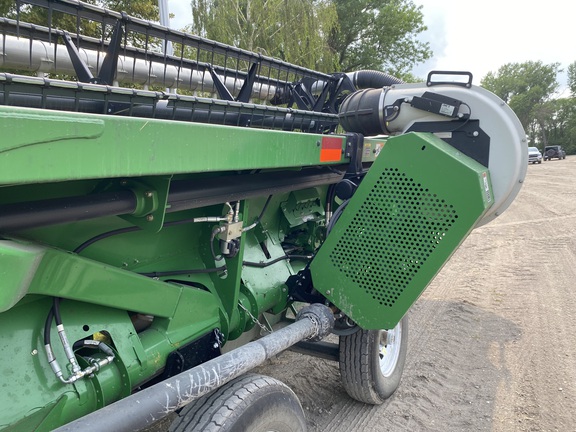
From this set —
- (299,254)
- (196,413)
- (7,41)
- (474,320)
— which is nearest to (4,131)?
(196,413)

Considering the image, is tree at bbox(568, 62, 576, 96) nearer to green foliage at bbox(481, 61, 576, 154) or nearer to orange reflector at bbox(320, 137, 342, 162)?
green foliage at bbox(481, 61, 576, 154)

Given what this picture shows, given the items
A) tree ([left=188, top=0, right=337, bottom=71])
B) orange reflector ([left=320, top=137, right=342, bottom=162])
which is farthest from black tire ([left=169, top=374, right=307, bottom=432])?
tree ([left=188, top=0, right=337, bottom=71])

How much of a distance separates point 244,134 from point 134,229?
572 mm

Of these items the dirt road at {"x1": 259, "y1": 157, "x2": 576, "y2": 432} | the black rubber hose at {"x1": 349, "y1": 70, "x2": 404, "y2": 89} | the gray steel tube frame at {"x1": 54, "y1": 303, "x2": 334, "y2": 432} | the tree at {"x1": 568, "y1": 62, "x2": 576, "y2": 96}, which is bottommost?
the dirt road at {"x1": 259, "y1": 157, "x2": 576, "y2": 432}

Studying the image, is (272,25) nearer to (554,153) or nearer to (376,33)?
(376,33)

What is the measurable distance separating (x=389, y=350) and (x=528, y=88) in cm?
7351

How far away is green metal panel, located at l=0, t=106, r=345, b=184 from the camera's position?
104 cm

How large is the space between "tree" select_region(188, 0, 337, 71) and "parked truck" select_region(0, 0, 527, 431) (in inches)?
517

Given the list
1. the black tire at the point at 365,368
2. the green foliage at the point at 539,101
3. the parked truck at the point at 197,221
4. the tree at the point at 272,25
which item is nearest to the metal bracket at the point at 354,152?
the parked truck at the point at 197,221

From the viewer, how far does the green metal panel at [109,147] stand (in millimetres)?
1042

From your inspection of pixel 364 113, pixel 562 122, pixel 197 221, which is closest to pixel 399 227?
pixel 364 113

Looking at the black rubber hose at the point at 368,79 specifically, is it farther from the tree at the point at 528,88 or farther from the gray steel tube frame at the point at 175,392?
the tree at the point at 528,88

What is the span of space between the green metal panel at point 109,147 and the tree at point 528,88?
6545 centimetres

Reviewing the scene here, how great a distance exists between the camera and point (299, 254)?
3303 mm
